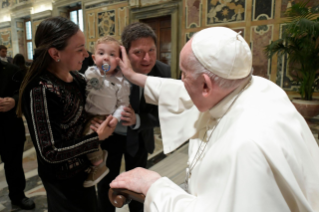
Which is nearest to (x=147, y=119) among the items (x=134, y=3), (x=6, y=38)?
(x=6, y=38)

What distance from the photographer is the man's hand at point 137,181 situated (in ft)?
3.90

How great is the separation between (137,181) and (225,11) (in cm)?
638

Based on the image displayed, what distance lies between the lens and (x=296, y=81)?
236 inches

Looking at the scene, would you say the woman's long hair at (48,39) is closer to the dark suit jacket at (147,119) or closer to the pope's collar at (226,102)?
the dark suit jacket at (147,119)

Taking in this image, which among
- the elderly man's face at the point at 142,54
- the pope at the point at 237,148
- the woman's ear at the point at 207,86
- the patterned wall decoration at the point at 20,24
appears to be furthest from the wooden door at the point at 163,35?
the woman's ear at the point at 207,86

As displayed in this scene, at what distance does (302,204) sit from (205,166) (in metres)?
0.38

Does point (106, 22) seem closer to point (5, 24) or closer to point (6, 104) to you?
point (5, 24)

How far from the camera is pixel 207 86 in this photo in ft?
3.64

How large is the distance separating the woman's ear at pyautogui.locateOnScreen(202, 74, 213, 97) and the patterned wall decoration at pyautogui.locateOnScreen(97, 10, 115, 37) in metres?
8.37

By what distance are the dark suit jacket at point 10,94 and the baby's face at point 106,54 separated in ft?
3.42

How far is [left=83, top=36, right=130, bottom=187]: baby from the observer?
174cm

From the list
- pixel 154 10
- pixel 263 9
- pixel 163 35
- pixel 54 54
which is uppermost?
pixel 154 10

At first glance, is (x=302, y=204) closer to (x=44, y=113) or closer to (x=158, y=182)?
(x=158, y=182)

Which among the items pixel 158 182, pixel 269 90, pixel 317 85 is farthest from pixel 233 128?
pixel 317 85
